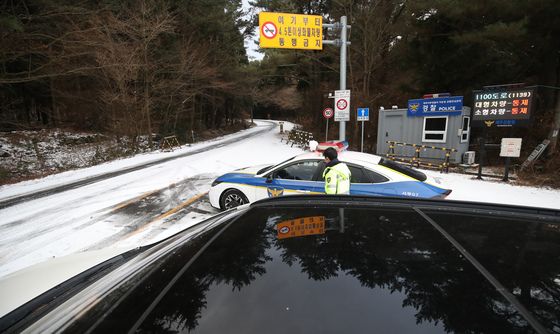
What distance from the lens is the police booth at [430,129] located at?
42.1ft

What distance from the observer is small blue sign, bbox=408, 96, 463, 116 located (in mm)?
12569

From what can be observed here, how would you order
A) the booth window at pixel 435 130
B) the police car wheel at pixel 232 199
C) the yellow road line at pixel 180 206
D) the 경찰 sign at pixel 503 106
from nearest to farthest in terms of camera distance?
the police car wheel at pixel 232 199 → the yellow road line at pixel 180 206 → the 경찰 sign at pixel 503 106 → the booth window at pixel 435 130

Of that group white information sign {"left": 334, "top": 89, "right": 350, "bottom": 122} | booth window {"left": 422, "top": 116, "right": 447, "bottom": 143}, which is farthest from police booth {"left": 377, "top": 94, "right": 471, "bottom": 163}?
white information sign {"left": 334, "top": 89, "right": 350, "bottom": 122}

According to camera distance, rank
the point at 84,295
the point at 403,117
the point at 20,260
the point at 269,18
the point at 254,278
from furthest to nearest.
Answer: the point at 403,117 → the point at 269,18 → the point at 20,260 → the point at 84,295 → the point at 254,278

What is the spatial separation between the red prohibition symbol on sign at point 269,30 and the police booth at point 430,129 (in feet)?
25.3

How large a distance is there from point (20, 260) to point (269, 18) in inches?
408

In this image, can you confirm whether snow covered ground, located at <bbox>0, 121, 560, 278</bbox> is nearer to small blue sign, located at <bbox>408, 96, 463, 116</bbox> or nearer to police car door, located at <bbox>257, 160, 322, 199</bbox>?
police car door, located at <bbox>257, 160, 322, 199</bbox>

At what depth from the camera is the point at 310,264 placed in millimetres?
1367

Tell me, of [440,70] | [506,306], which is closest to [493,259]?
[506,306]

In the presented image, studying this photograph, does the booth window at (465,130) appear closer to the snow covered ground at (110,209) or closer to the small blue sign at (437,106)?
the small blue sign at (437,106)

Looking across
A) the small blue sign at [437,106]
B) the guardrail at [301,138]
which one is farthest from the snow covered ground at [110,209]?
the guardrail at [301,138]

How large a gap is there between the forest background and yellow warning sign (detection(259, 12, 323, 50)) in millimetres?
5551

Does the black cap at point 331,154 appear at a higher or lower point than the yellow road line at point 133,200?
higher

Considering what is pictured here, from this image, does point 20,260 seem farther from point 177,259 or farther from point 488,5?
point 488,5
